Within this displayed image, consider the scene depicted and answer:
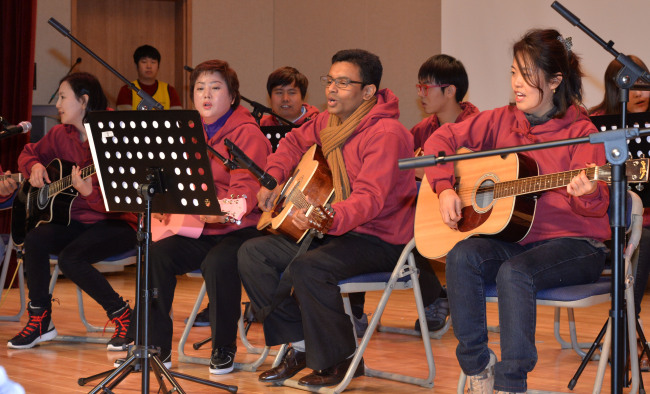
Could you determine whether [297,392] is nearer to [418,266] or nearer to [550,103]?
[418,266]

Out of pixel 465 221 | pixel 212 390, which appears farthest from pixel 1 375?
pixel 212 390

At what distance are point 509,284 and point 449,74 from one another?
7.01 ft

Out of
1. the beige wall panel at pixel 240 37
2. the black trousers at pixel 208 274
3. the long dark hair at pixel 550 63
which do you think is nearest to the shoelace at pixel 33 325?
the black trousers at pixel 208 274

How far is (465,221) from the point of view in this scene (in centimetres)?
287

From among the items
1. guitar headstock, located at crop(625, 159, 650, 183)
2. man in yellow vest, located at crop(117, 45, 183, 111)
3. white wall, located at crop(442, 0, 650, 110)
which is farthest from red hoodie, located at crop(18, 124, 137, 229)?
man in yellow vest, located at crop(117, 45, 183, 111)

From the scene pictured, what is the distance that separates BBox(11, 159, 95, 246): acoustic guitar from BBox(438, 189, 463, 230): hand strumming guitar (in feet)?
6.35

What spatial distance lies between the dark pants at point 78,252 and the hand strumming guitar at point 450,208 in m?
1.70

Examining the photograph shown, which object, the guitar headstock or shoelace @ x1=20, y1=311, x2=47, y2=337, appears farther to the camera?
shoelace @ x1=20, y1=311, x2=47, y2=337

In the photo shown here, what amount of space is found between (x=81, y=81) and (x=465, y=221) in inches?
91.7

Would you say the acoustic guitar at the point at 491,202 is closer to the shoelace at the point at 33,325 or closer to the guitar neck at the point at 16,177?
the shoelace at the point at 33,325

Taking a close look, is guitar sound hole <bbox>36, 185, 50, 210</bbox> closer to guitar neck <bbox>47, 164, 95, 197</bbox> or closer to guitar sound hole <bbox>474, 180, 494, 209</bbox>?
guitar neck <bbox>47, 164, 95, 197</bbox>

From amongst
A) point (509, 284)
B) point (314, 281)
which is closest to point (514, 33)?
point (314, 281)

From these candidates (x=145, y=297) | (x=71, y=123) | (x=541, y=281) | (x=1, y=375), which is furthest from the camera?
(x=71, y=123)

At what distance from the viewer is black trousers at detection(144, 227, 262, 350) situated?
133 inches
